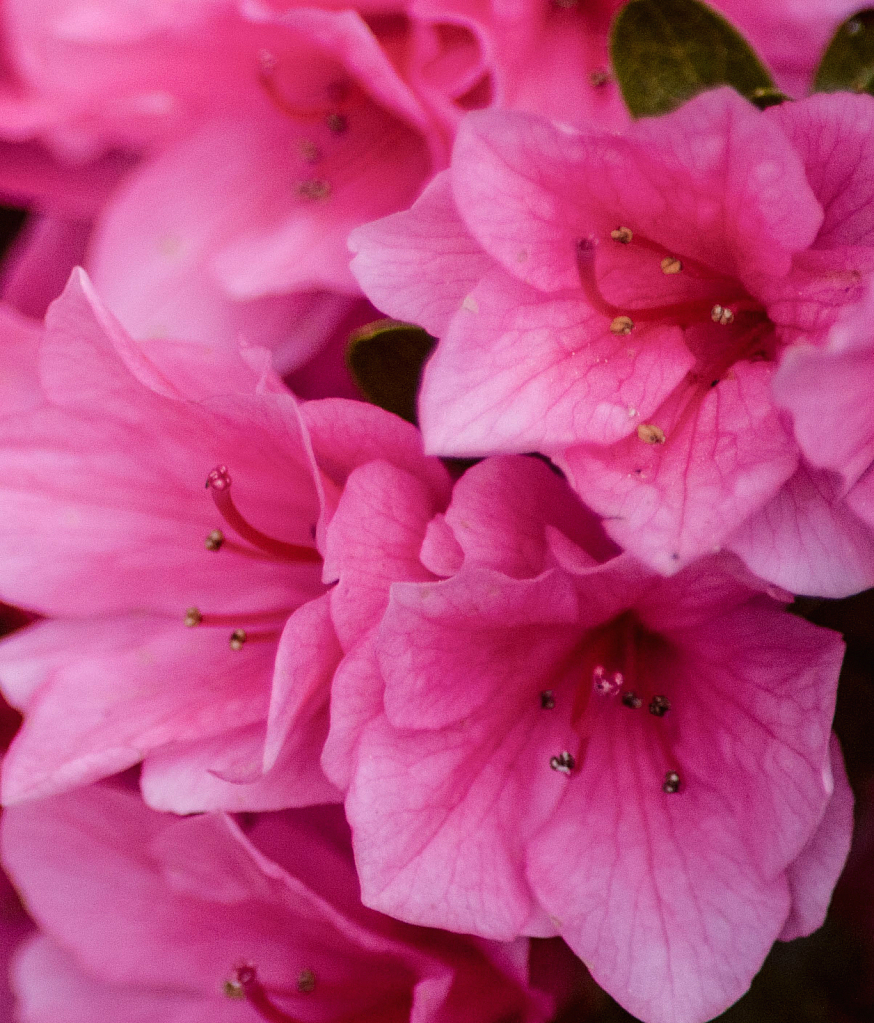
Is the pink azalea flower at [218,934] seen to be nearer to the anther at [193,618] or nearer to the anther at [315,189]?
the anther at [193,618]

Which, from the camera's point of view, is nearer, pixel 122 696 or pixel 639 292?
pixel 639 292

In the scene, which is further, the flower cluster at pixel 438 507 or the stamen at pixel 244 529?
the stamen at pixel 244 529

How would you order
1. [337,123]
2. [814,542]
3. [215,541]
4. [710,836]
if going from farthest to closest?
[337,123] → [215,541] → [710,836] → [814,542]

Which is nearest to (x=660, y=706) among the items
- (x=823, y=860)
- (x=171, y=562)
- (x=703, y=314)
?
(x=823, y=860)

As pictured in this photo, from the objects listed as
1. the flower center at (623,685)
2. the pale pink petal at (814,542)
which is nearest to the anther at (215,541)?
the flower center at (623,685)

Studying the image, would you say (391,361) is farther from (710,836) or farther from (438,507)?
(710,836)

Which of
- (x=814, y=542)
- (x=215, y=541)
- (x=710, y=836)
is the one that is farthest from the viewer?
(x=215, y=541)

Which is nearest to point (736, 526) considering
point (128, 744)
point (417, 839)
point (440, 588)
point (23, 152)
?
point (440, 588)

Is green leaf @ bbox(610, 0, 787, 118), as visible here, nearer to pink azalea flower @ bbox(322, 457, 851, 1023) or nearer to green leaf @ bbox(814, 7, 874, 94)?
green leaf @ bbox(814, 7, 874, 94)
